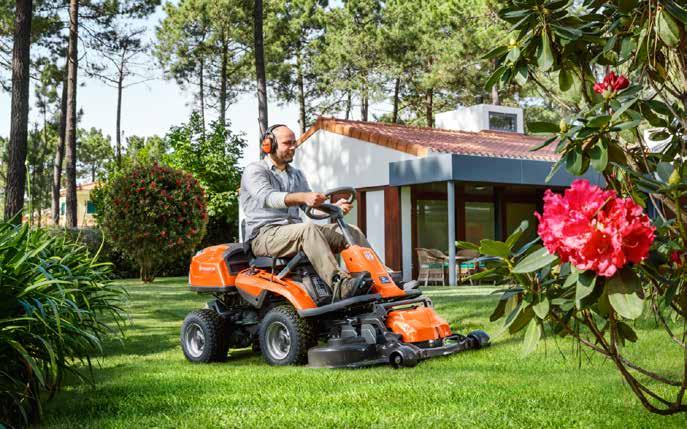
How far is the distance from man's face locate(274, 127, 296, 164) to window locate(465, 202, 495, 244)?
13150 mm

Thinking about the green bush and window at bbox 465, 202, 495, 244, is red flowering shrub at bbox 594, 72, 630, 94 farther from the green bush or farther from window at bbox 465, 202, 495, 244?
window at bbox 465, 202, 495, 244

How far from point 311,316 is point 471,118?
701 inches

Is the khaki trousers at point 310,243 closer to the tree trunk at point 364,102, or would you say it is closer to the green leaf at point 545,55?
the green leaf at point 545,55

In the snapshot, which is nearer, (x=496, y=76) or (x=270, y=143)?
(x=496, y=76)

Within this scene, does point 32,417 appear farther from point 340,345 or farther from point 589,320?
point 589,320

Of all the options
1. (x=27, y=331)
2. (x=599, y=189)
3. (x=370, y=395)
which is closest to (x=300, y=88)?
(x=370, y=395)

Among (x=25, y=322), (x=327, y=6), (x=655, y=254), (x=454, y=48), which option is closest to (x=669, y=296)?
(x=655, y=254)

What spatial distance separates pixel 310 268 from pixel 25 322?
2280 millimetres

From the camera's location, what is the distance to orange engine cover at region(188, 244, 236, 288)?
230 inches

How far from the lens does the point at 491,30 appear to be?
1006 inches

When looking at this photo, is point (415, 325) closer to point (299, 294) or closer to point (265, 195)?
point (299, 294)

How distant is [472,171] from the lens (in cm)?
1553

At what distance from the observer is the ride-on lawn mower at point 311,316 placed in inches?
204

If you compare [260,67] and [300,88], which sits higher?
[300,88]
